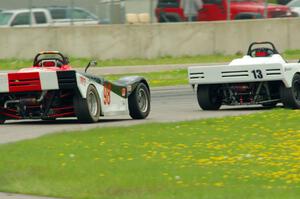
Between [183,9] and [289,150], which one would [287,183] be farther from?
[183,9]

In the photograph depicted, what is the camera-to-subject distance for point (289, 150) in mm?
13305

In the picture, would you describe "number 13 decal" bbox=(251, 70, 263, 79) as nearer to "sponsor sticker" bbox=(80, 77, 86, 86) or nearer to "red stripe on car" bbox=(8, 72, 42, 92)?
"sponsor sticker" bbox=(80, 77, 86, 86)

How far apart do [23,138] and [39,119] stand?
10.9 feet

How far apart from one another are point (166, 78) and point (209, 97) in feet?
36.0

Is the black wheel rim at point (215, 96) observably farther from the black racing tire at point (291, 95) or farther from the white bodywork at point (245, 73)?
the black racing tire at point (291, 95)

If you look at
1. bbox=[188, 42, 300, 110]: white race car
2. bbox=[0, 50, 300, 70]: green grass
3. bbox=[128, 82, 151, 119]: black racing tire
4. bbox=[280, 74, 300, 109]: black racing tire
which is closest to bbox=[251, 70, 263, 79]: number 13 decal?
bbox=[188, 42, 300, 110]: white race car

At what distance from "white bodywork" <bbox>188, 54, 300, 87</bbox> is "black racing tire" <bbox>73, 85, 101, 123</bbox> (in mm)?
2788

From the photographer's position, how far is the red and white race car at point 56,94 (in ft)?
57.1

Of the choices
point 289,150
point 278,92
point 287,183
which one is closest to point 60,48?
point 278,92

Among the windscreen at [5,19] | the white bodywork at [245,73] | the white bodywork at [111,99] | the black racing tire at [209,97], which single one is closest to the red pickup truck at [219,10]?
the windscreen at [5,19]

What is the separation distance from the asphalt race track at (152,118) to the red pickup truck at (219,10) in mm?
12075

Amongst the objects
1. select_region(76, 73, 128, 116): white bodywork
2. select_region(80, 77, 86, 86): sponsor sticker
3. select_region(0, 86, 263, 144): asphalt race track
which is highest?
select_region(80, 77, 86, 86): sponsor sticker

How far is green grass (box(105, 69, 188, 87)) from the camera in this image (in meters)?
30.0

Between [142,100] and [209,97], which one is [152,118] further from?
[209,97]
